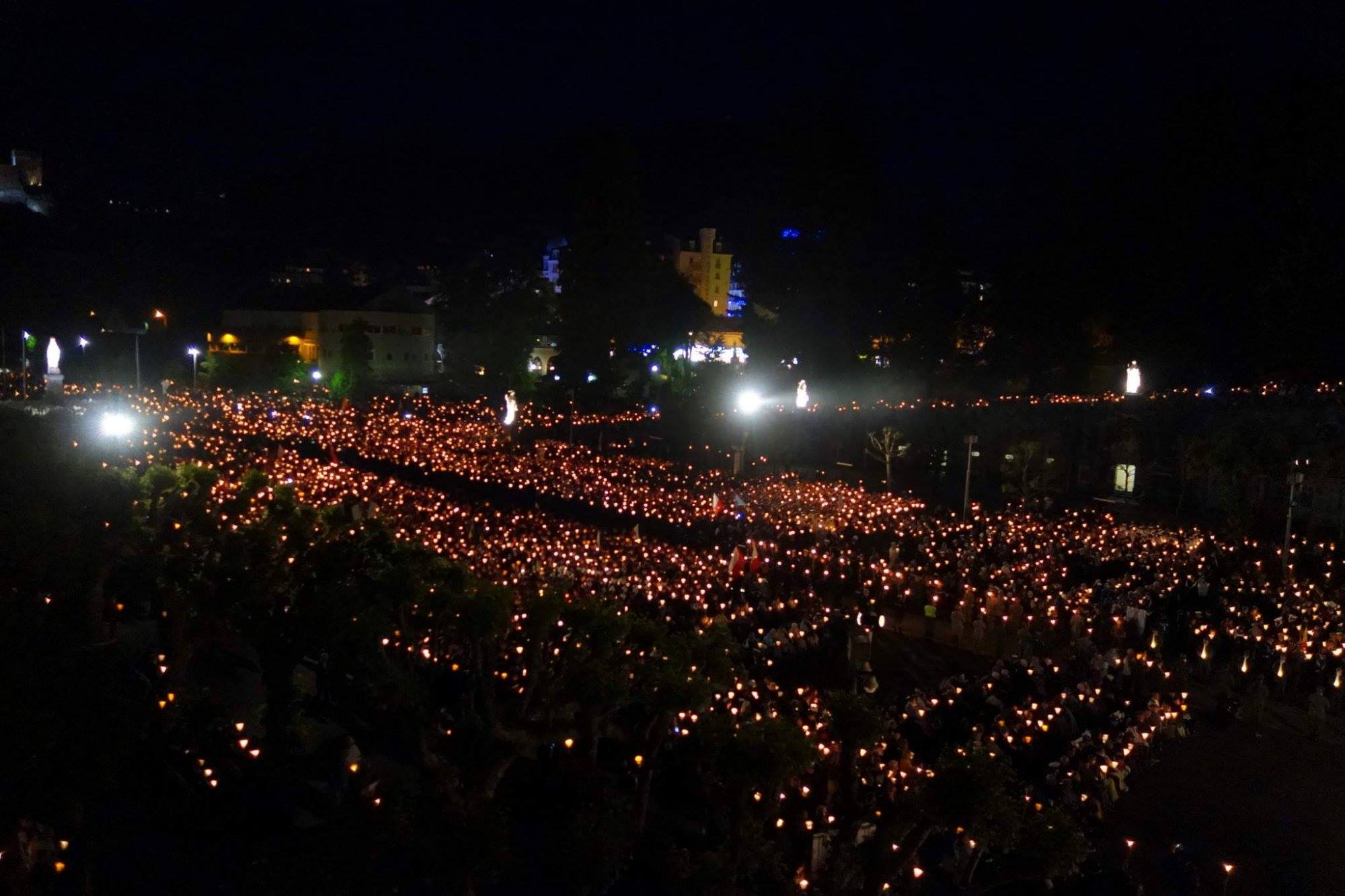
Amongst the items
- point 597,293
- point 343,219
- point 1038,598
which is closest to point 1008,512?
point 1038,598

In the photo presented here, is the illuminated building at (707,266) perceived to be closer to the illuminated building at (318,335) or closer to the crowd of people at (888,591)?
the illuminated building at (318,335)

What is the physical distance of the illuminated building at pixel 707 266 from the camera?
69.9m

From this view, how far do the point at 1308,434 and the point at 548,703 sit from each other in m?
20.1

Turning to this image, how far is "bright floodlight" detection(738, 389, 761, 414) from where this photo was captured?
26.3m

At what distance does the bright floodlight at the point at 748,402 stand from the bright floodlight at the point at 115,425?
14643 millimetres

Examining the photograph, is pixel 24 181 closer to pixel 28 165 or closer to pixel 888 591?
pixel 28 165

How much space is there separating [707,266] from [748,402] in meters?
45.9

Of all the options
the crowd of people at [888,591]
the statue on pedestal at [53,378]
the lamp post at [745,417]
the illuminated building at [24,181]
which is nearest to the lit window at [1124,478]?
the crowd of people at [888,591]

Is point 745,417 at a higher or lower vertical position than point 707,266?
lower

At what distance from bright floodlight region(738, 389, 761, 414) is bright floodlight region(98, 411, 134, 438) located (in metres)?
14.6

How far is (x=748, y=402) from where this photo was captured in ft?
86.5

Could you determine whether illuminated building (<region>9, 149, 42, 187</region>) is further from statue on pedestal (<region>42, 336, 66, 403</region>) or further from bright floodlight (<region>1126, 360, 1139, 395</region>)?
bright floodlight (<region>1126, 360, 1139, 395</region>)

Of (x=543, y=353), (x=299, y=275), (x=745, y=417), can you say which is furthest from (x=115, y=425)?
(x=299, y=275)

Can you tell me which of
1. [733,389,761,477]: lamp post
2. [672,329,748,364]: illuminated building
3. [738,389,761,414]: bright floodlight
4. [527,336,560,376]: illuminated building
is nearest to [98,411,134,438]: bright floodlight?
[733,389,761,477]: lamp post
